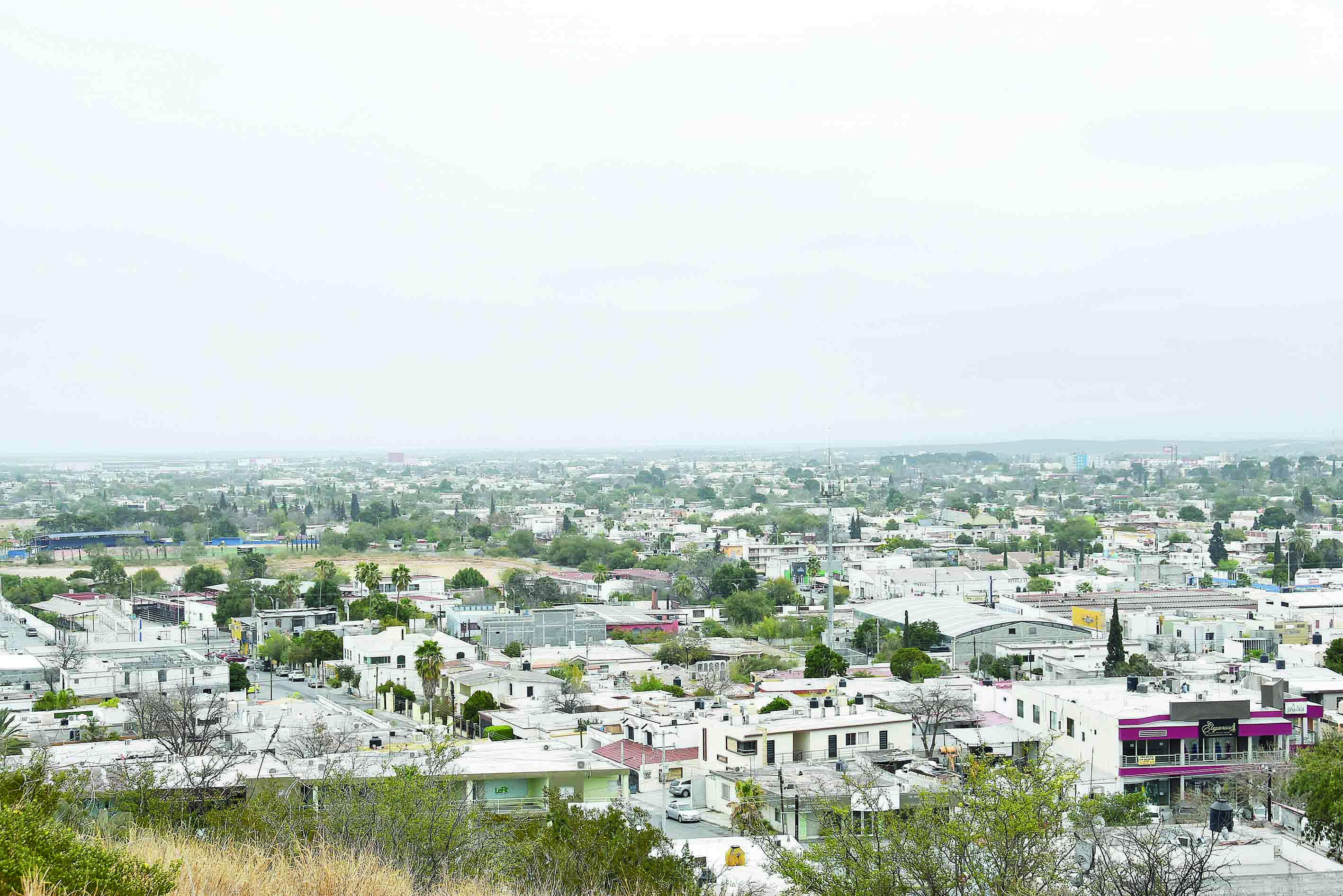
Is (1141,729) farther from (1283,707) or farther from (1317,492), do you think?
(1317,492)

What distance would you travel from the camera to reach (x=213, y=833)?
13.6 meters

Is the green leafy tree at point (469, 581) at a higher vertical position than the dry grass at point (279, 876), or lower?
lower

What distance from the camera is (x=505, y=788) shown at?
20844mm

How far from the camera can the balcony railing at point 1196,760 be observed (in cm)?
2411

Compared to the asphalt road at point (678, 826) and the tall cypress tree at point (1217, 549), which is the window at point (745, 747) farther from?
the tall cypress tree at point (1217, 549)

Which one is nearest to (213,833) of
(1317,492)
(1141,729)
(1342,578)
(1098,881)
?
(1098,881)

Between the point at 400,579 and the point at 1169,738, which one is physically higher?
the point at 1169,738

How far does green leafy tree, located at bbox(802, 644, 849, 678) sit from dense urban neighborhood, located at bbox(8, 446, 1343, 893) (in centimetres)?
7

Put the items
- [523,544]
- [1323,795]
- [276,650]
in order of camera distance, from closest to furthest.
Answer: [1323,795] < [276,650] < [523,544]

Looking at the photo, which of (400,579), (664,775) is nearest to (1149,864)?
(664,775)

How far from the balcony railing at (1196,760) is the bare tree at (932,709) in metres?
3.42

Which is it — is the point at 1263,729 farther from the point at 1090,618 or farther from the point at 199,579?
the point at 199,579

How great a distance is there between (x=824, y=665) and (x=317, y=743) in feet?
54.3

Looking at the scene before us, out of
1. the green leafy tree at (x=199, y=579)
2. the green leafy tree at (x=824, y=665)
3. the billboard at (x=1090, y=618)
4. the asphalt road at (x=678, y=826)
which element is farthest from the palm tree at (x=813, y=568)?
the asphalt road at (x=678, y=826)
